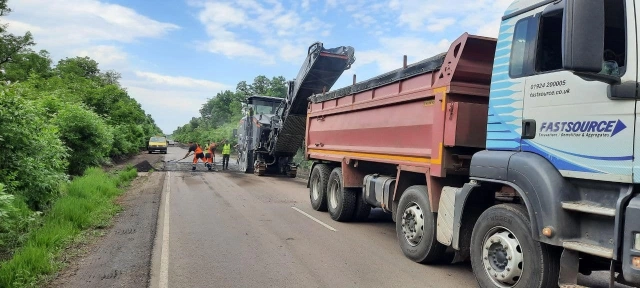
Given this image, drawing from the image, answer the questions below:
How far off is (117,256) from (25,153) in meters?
2.88

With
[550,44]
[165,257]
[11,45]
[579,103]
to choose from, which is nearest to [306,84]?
[165,257]

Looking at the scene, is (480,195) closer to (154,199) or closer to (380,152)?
(380,152)

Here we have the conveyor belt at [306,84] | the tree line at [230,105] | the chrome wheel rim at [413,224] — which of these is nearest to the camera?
the chrome wheel rim at [413,224]

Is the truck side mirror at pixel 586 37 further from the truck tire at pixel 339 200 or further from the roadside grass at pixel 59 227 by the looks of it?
the truck tire at pixel 339 200

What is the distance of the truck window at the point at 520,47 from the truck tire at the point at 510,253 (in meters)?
1.30

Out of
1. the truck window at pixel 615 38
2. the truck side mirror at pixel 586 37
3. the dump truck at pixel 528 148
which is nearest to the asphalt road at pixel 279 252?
the dump truck at pixel 528 148

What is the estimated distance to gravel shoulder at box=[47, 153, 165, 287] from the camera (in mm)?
5035

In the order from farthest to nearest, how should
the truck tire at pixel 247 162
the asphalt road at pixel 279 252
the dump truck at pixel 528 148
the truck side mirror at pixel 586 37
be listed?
1. the truck tire at pixel 247 162
2. the asphalt road at pixel 279 252
3. the dump truck at pixel 528 148
4. the truck side mirror at pixel 586 37

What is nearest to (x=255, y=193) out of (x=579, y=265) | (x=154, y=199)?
(x=154, y=199)

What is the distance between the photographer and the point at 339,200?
29.9ft

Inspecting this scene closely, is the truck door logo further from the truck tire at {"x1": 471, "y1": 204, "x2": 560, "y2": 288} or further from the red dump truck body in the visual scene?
the red dump truck body

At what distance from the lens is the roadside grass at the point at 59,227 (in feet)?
16.1

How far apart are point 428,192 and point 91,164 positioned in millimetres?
13917

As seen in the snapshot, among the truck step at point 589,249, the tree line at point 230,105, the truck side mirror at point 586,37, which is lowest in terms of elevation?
the truck step at point 589,249
